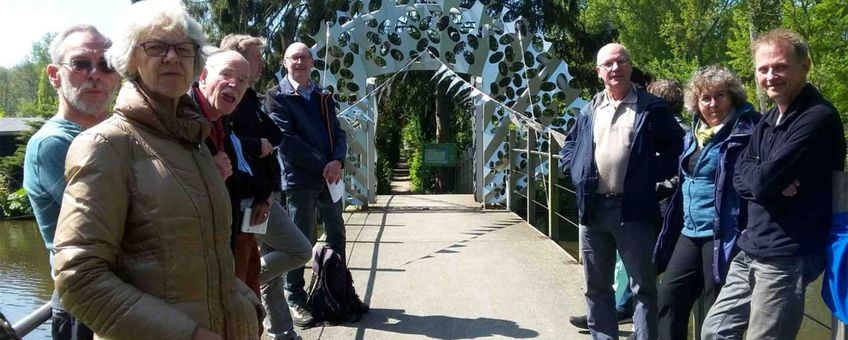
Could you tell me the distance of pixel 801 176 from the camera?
262cm

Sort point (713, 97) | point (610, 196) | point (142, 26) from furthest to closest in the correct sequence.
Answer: point (610, 196) → point (713, 97) → point (142, 26)

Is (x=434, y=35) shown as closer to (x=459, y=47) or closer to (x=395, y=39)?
(x=459, y=47)

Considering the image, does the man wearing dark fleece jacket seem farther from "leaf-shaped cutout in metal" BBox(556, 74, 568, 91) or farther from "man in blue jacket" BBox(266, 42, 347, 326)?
"leaf-shaped cutout in metal" BBox(556, 74, 568, 91)

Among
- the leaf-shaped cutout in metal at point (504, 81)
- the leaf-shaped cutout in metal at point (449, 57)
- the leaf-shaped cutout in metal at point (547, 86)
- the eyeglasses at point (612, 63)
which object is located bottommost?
the eyeglasses at point (612, 63)

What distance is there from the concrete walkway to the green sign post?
23.6ft

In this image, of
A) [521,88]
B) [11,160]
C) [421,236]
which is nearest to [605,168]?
[421,236]

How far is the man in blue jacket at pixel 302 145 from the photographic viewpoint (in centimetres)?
448

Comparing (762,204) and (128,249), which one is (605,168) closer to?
(762,204)

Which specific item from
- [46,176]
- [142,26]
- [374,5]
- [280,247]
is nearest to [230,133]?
[280,247]

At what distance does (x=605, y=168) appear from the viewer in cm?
368

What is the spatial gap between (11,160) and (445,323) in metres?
22.7

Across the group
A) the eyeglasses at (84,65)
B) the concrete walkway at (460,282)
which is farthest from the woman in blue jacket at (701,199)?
the eyeglasses at (84,65)

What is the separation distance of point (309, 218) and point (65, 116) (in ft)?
7.57

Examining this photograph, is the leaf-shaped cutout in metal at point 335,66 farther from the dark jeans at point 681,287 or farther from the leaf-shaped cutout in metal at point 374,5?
the dark jeans at point 681,287
